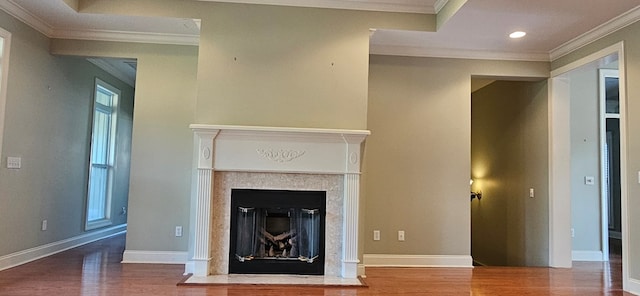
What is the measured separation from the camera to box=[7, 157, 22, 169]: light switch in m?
4.32

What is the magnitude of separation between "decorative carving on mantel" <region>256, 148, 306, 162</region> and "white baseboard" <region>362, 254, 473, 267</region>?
1.57 meters

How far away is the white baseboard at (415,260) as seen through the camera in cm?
498

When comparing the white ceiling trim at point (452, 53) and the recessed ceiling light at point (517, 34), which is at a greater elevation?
the recessed ceiling light at point (517, 34)

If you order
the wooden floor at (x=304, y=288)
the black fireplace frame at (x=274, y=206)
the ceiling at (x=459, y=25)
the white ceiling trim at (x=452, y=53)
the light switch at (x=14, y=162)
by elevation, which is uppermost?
the ceiling at (x=459, y=25)

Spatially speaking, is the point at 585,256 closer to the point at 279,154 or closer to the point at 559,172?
the point at 559,172

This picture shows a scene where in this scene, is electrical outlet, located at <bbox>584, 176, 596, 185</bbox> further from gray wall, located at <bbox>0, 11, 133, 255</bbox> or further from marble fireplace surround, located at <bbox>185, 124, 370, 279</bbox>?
gray wall, located at <bbox>0, 11, 133, 255</bbox>

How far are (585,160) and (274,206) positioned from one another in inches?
167

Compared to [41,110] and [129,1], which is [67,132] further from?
[129,1]

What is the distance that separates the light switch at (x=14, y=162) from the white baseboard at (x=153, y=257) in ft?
4.59

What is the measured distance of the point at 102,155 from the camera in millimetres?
6863

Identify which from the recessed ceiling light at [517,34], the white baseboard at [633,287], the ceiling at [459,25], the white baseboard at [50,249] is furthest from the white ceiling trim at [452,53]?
the white baseboard at [50,249]

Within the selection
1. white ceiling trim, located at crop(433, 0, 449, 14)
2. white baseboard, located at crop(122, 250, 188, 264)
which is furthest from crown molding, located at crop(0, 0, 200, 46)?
white ceiling trim, located at crop(433, 0, 449, 14)

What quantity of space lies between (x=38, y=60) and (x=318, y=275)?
12.3ft

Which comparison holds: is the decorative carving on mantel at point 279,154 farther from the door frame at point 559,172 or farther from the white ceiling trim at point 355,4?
the door frame at point 559,172
